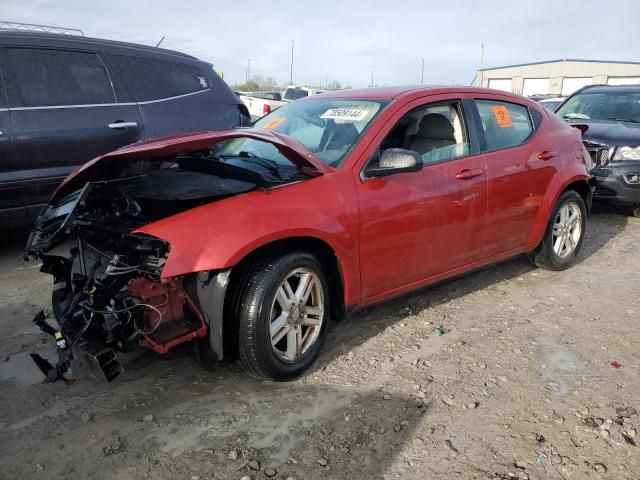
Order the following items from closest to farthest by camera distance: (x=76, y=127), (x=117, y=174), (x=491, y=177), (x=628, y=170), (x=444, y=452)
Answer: (x=444, y=452)
(x=117, y=174)
(x=491, y=177)
(x=76, y=127)
(x=628, y=170)

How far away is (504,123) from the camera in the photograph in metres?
4.31

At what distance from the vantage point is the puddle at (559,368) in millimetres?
3029

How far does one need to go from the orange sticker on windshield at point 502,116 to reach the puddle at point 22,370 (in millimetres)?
3612

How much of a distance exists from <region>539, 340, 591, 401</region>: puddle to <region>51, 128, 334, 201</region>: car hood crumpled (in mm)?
1773

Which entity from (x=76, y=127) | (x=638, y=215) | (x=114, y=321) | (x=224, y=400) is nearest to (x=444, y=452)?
(x=224, y=400)

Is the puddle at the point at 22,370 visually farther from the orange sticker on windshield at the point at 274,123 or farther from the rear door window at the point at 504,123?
the rear door window at the point at 504,123

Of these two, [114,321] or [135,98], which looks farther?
[135,98]

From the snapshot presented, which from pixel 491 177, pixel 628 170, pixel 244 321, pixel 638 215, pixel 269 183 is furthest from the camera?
pixel 638 215

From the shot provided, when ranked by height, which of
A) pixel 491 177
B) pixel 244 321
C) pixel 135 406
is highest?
pixel 491 177

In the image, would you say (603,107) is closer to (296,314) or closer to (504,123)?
(504,123)

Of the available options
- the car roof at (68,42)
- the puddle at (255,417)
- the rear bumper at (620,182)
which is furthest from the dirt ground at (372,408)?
the rear bumper at (620,182)

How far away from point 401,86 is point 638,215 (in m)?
5.03

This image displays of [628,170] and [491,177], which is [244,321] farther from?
[628,170]

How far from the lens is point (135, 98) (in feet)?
17.5
